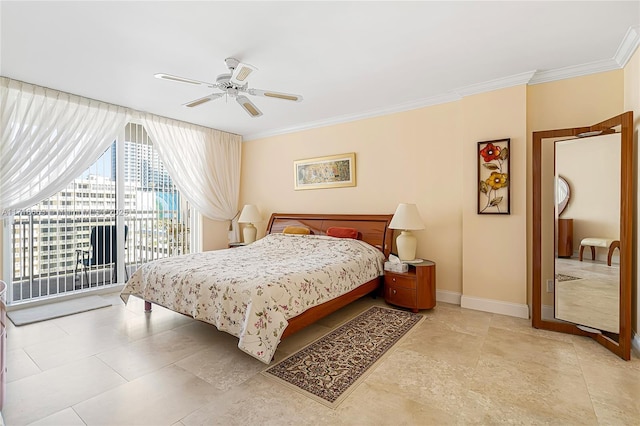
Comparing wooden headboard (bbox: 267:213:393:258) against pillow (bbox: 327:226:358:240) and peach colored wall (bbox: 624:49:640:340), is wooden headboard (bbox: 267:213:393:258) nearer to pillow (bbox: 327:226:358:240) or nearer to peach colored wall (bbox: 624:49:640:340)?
pillow (bbox: 327:226:358:240)

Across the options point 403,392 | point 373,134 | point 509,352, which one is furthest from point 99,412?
point 373,134

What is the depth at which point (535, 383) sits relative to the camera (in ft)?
6.89

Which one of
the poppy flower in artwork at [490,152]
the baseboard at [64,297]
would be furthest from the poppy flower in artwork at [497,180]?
the baseboard at [64,297]

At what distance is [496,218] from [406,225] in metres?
1.00

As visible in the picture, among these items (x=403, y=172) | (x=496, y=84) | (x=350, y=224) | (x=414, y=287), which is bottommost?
(x=414, y=287)

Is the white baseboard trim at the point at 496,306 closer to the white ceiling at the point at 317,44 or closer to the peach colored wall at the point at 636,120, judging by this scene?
the peach colored wall at the point at 636,120

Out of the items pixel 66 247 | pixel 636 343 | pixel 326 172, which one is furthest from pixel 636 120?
pixel 66 247

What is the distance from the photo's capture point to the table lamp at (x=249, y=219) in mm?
5320

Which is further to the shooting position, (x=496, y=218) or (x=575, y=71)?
(x=496, y=218)

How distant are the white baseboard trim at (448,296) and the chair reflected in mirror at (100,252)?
462cm

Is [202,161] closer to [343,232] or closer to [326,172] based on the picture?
[326,172]

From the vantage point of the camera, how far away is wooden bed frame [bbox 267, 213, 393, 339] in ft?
9.07

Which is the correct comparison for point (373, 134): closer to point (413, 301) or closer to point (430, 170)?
point (430, 170)

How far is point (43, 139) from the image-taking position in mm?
3533
